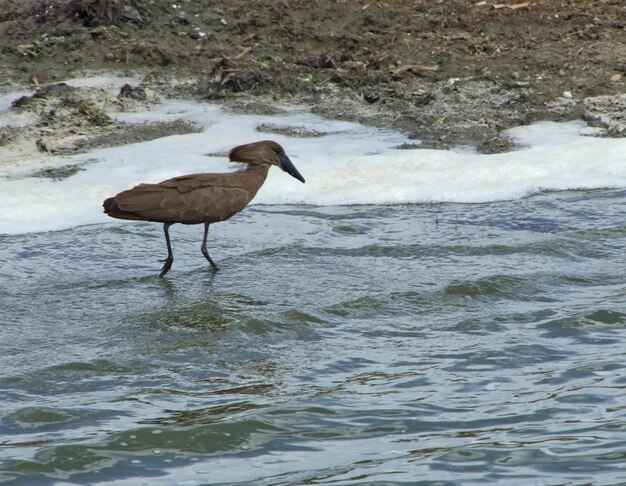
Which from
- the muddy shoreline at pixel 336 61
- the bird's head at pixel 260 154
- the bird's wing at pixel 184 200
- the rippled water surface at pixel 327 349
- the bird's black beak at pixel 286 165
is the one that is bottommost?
the rippled water surface at pixel 327 349

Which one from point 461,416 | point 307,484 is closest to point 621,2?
point 461,416

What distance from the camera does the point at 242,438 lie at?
5789 mm

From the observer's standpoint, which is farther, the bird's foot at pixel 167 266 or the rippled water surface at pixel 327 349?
the bird's foot at pixel 167 266

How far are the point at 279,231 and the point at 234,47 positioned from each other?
148 inches

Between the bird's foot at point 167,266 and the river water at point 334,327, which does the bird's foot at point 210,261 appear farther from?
the bird's foot at point 167,266

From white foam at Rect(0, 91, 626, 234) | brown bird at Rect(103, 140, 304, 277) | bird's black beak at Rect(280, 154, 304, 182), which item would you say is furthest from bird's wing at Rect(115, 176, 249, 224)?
white foam at Rect(0, 91, 626, 234)

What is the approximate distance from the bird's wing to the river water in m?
0.42

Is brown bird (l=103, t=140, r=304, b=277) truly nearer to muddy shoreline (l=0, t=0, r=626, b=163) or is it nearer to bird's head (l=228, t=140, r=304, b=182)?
bird's head (l=228, t=140, r=304, b=182)

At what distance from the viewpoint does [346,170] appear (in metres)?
10.5

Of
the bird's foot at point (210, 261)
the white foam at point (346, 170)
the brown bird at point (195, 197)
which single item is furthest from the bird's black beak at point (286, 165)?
the bird's foot at point (210, 261)

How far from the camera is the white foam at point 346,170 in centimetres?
983

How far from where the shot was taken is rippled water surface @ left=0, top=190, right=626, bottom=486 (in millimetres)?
5574

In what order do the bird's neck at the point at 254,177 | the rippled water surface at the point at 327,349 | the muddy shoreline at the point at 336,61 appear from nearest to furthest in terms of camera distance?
1. the rippled water surface at the point at 327,349
2. the bird's neck at the point at 254,177
3. the muddy shoreline at the point at 336,61

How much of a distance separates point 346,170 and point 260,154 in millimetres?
1614
